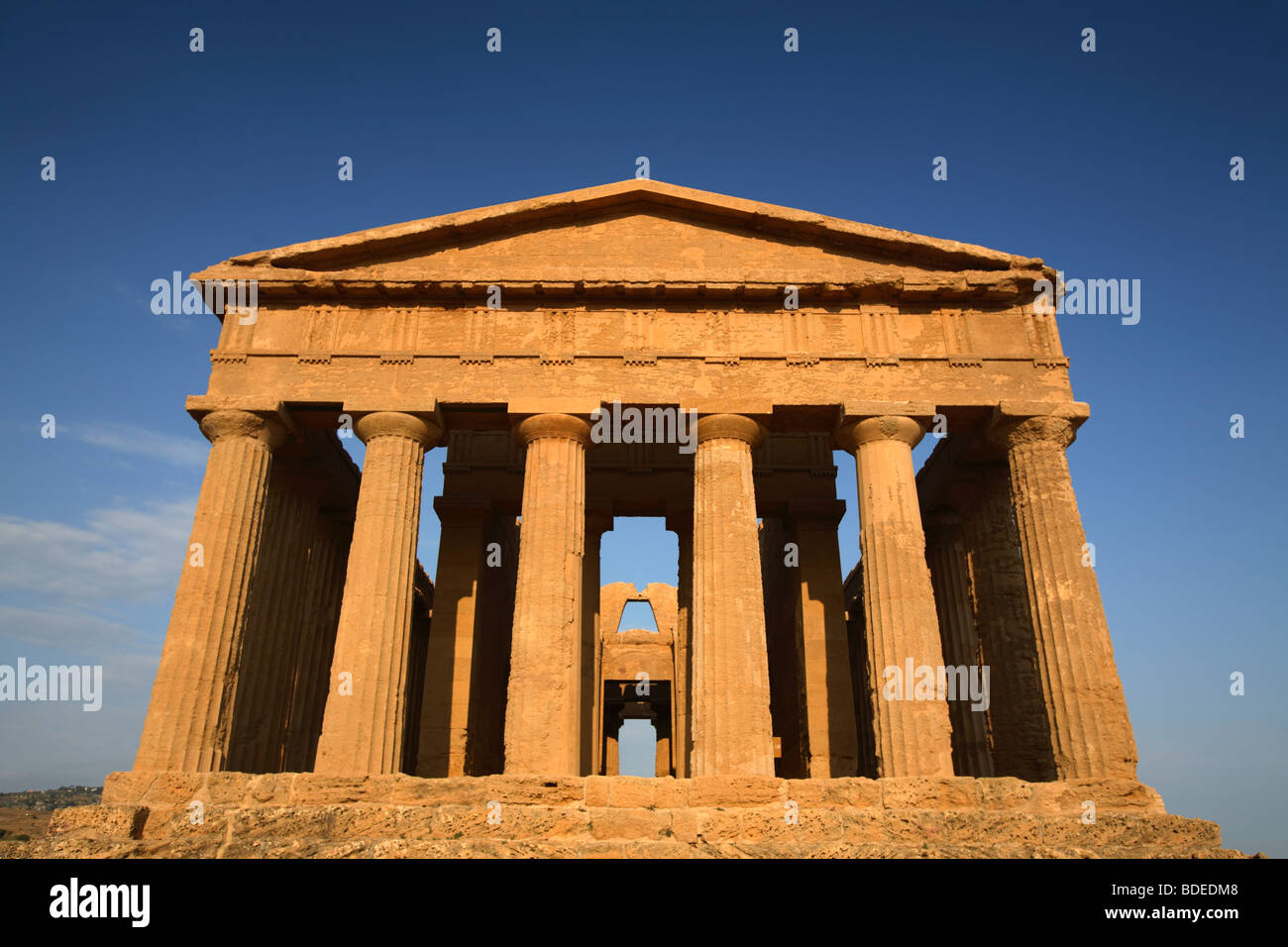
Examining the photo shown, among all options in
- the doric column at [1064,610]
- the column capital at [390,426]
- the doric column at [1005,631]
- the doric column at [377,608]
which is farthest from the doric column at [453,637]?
the doric column at [1064,610]

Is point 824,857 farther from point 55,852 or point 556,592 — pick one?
point 55,852

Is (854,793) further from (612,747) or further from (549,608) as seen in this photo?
(612,747)

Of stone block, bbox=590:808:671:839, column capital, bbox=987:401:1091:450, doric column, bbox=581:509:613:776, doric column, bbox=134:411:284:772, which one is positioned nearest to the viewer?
stone block, bbox=590:808:671:839

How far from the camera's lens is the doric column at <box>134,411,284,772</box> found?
15.4 m

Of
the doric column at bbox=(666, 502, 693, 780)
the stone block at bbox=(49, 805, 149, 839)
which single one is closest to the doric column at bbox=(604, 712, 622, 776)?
the doric column at bbox=(666, 502, 693, 780)

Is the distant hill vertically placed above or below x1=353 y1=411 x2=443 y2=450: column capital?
below

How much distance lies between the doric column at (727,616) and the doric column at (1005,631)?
5636 mm

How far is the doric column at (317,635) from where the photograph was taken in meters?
20.6

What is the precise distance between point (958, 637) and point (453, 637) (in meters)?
11.4

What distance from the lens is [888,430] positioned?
17750 millimetres

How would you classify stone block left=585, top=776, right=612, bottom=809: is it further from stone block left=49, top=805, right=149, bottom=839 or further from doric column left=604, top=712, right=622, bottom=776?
doric column left=604, top=712, right=622, bottom=776

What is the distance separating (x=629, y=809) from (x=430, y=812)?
110 inches

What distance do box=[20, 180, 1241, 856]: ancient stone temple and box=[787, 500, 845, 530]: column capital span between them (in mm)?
80

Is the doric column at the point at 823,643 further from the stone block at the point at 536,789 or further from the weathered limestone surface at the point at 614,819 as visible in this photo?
the stone block at the point at 536,789
